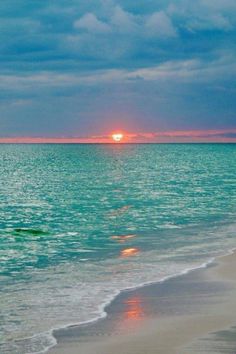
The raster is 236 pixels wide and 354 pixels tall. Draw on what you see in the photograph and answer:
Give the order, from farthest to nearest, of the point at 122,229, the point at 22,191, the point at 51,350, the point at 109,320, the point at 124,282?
the point at 22,191, the point at 122,229, the point at 124,282, the point at 109,320, the point at 51,350

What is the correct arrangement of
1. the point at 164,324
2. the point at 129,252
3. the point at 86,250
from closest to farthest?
the point at 164,324 < the point at 129,252 < the point at 86,250

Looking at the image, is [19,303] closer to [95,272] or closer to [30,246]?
[95,272]

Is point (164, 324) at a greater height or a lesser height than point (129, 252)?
greater

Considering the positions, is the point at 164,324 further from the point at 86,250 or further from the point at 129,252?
the point at 86,250

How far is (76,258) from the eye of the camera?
24.1m

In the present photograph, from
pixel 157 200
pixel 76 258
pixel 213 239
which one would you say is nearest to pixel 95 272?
pixel 76 258

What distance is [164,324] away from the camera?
44.1 ft

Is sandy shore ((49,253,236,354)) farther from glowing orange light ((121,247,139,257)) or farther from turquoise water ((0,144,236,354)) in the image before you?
glowing orange light ((121,247,139,257))

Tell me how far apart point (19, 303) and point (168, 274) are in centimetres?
531

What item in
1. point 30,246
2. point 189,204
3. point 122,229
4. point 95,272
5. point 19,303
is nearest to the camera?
point 19,303

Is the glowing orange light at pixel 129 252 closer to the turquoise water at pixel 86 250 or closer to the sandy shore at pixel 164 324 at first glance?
the turquoise water at pixel 86 250

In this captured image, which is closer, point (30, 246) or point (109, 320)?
point (109, 320)

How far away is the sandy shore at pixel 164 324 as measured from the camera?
1183 centimetres

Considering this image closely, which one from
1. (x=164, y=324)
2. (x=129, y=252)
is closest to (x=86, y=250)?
(x=129, y=252)
